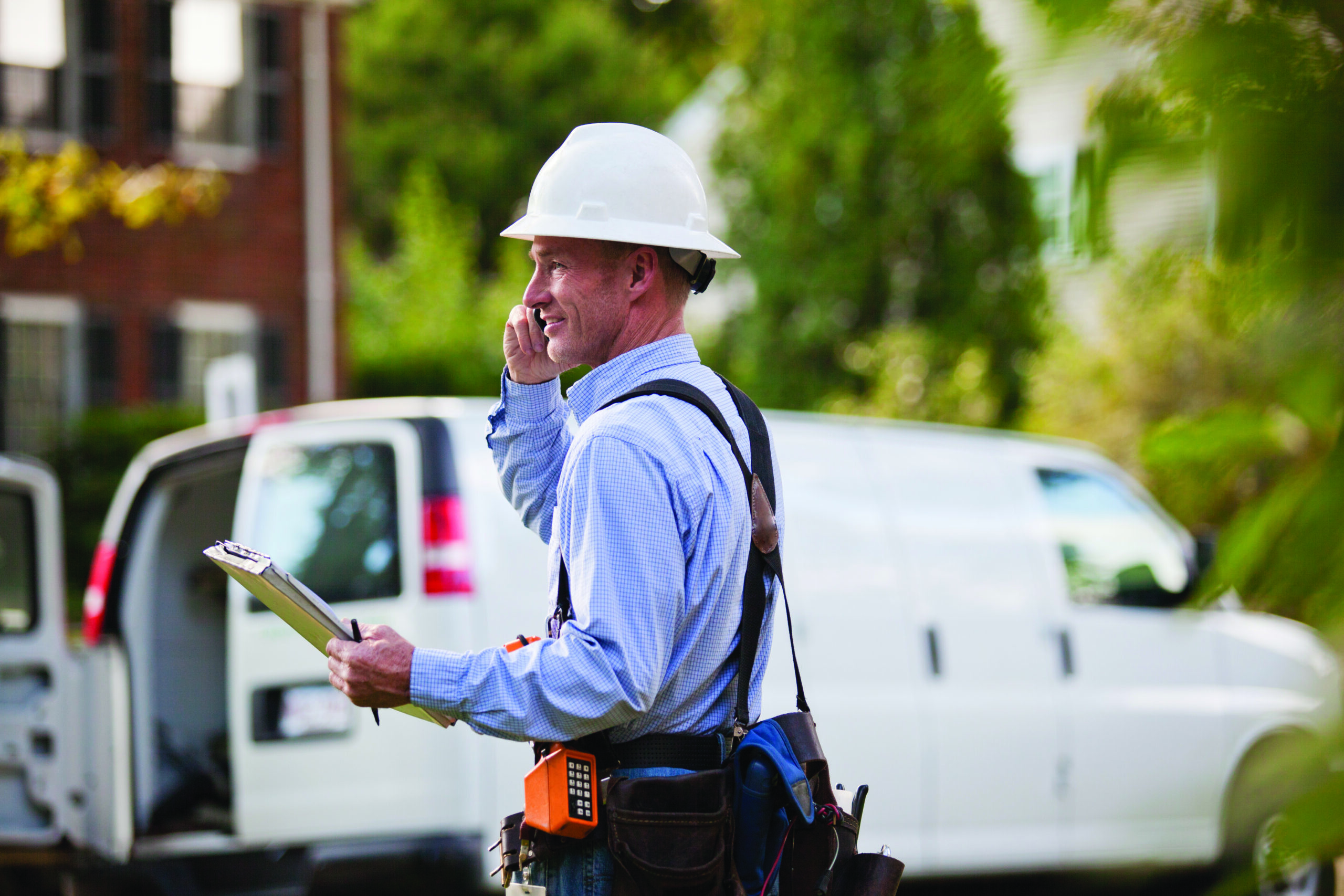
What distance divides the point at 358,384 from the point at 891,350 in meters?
7.88

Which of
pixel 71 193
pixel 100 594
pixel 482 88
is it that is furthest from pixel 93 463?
pixel 482 88

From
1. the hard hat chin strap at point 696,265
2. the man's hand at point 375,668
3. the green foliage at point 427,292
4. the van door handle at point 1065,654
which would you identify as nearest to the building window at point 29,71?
the green foliage at point 427,292

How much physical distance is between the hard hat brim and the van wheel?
5.12 ft

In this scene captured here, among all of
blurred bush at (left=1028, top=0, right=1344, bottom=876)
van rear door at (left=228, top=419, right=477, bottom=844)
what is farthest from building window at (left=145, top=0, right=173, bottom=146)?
blurred bush at (left=1028, top=0, right=1344, bottom=876)

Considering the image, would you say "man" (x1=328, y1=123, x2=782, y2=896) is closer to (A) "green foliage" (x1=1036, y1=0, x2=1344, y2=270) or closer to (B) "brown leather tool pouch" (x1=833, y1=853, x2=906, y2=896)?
(B) "brown leather tool pouch" (x1=833, y1=853, x2=906, y2=896)

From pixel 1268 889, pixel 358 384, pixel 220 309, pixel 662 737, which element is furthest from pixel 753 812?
pixel 358 384

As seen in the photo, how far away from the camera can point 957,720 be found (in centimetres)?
574

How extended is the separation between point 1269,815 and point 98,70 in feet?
58.5

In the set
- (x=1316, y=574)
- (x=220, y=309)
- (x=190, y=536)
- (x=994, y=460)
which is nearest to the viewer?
(x=1316, y=574)

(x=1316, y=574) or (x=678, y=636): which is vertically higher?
(x=1316, y=574)

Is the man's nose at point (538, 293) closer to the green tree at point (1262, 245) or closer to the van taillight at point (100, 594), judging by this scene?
the green tree at point (1262, 245)

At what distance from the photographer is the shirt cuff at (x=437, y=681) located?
81.0 inches

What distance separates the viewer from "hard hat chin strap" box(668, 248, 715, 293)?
2375 mm

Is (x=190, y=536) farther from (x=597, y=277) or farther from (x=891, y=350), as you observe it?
(x=891, y=350)
